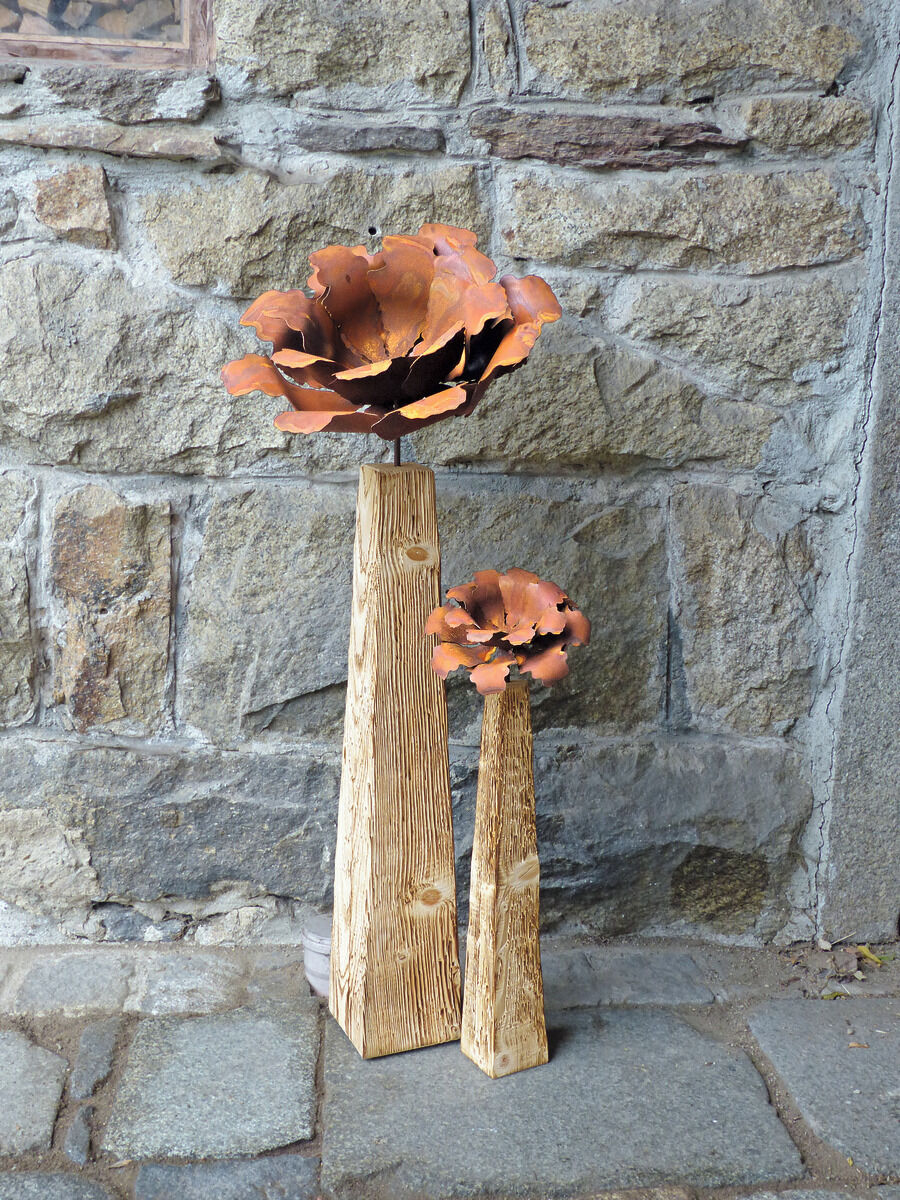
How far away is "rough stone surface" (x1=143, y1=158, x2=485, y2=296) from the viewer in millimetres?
1522

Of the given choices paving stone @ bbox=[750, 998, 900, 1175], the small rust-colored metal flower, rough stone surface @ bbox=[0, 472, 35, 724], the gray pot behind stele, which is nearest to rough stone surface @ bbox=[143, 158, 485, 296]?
rough stone surface @ bbox=[0, 472, 35, 724]

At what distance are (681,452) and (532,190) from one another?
455mm

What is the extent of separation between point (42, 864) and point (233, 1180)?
2.21 ft

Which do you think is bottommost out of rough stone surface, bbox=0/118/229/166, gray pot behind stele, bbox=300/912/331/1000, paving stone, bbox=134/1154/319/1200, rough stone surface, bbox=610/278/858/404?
paving stone, bbox=134/1154/319/1200

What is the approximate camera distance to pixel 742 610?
167 cm

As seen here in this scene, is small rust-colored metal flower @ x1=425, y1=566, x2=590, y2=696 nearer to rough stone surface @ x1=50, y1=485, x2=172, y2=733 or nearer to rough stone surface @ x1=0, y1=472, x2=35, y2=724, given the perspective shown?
rough stone surface @ x1=50, y1=485, x2=172, y2=733

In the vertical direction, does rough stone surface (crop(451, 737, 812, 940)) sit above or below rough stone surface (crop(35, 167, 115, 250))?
below

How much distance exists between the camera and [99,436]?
158 centimetres

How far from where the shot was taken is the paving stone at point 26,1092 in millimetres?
1273

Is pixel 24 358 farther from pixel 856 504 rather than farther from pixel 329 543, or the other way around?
pixel 856 504

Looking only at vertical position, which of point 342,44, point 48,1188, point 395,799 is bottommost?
point 48,1188

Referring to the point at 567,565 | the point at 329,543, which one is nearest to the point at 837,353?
the point at 567,565

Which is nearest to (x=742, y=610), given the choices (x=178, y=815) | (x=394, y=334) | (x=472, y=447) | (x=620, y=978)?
(x=472, y=447)

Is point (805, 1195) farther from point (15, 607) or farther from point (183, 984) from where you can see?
point (15, 607)
